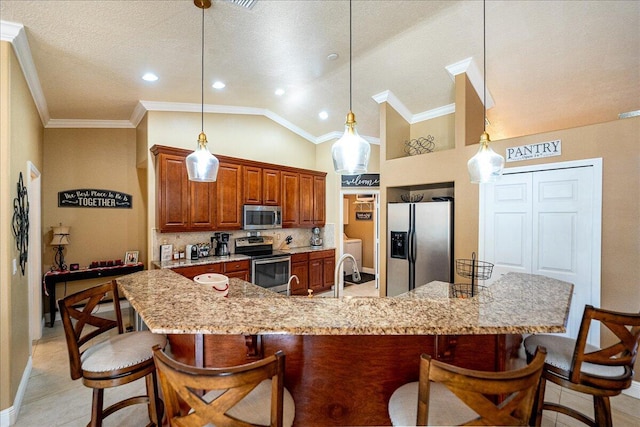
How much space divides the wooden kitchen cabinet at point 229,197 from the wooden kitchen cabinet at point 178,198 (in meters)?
0.15

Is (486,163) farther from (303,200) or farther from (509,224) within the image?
(303,200)

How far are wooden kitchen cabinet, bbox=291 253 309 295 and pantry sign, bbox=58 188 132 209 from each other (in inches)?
114

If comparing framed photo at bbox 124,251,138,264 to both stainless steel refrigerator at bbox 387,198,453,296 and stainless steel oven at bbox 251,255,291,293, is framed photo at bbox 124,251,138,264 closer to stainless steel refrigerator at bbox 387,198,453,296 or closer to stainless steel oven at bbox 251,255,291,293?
stainless steel oven at bbox 251,255,291,293

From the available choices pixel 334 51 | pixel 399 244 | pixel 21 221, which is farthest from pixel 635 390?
pixel 21 221

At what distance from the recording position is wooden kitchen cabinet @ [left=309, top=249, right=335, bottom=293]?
18.2ft

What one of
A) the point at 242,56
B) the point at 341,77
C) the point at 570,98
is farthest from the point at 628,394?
the point at 242,56

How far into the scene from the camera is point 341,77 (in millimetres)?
4074

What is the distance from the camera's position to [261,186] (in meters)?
5.03

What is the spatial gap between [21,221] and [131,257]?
6.98ft

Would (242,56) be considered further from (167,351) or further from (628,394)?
(628,394)

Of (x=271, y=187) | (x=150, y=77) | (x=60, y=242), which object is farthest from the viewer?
(x=271, y=187)

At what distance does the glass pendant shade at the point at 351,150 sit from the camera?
1.89 m

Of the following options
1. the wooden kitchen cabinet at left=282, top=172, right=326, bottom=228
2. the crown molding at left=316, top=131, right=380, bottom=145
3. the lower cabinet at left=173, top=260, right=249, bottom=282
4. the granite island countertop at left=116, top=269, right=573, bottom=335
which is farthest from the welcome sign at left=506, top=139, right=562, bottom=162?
the lower cabinet at left=173, top=260, right=249, bottom=282

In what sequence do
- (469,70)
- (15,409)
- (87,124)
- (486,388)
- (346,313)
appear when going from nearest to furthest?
(486,388)
(346,313)
(15,409)
(469,70)
(87,124)
